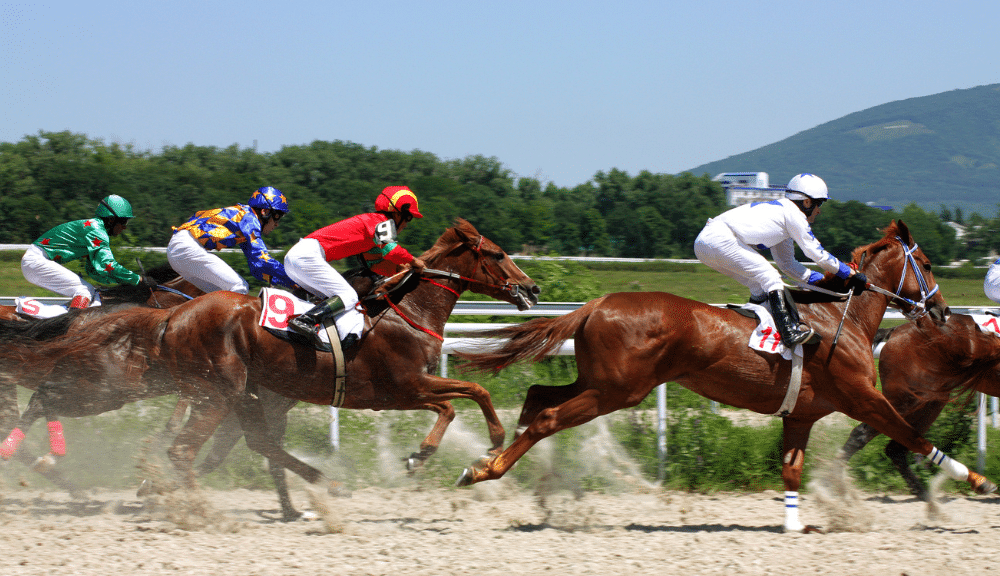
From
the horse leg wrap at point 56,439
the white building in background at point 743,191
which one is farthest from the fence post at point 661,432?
the white building in background at point 743,191

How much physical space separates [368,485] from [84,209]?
18.4m

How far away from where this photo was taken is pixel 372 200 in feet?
83.6

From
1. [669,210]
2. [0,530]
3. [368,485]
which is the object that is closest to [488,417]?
[368,485]

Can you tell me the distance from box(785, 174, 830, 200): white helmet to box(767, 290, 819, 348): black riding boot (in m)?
0.58

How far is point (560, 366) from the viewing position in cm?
624

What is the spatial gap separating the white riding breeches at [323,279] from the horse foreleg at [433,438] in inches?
24.2

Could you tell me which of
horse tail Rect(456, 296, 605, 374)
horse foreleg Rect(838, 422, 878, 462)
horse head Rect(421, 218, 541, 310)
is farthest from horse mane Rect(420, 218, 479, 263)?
A: horse foreleg Rect(838, 422, 878, 462)

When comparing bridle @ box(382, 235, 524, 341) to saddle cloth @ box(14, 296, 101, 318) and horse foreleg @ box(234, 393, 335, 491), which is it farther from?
saddle cloth @ box(14, 296, 101, 318)

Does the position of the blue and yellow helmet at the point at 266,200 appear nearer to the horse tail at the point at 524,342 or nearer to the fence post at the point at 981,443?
the horse tail at the point at 524,342

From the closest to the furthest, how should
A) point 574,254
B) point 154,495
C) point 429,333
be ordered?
point 154,495 → point 429,333 → point 574,254

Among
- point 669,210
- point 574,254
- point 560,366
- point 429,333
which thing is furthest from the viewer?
point 669,210

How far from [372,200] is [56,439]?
20797 millimetres

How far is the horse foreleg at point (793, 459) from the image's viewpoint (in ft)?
14.5

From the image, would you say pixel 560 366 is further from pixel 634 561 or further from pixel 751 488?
pixel 634 561
